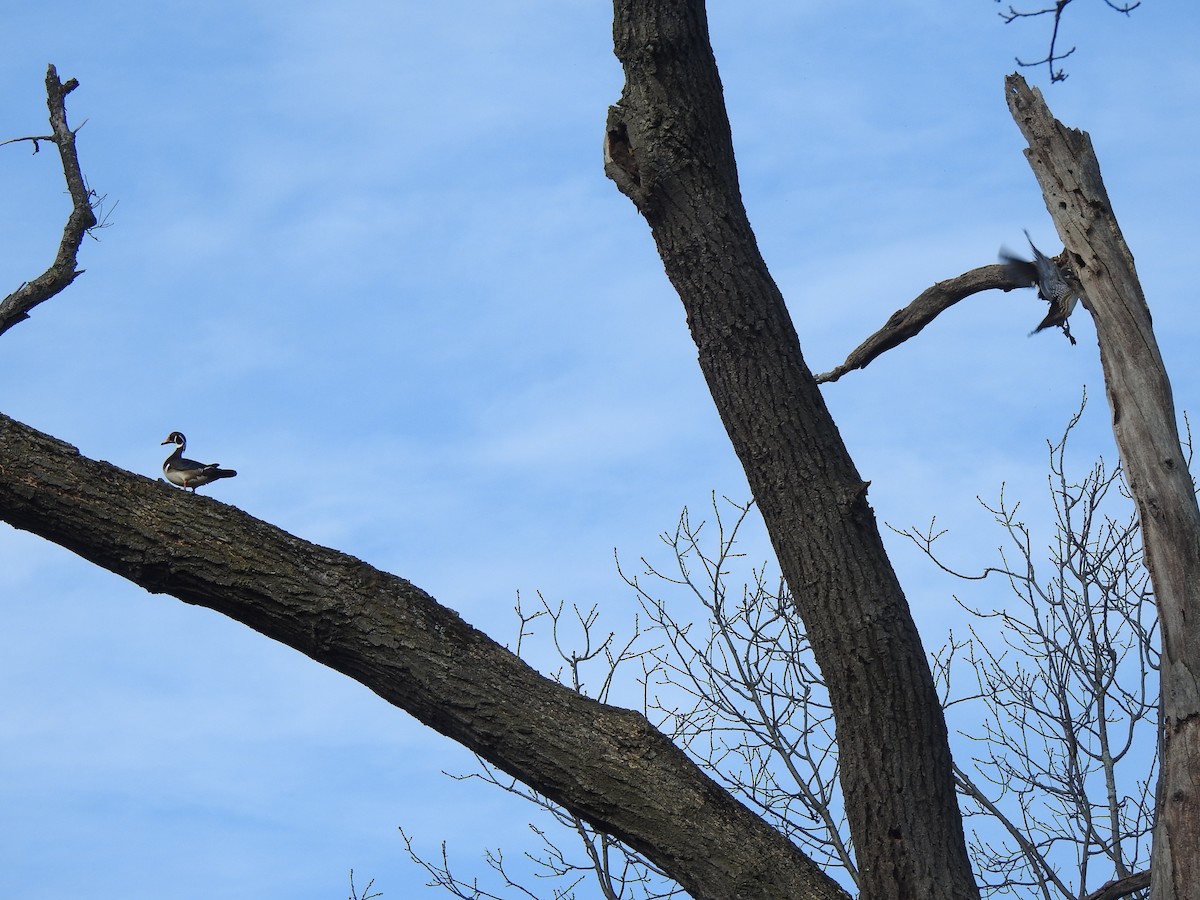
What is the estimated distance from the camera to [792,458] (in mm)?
3863

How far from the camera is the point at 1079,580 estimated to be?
7629 mm

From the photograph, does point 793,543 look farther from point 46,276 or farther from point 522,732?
point 46,276

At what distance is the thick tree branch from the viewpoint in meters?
3.65

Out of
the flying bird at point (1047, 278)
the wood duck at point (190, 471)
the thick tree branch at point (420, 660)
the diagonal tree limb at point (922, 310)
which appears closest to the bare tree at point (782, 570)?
the thick tree branch at point (420, 660)

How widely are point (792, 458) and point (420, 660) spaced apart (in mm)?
1297

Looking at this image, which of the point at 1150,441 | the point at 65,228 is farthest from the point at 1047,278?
the point at 65,228

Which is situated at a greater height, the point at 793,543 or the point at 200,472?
the point at 200,472

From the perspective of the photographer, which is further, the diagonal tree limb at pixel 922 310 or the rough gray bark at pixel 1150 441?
the diagonal tree limb at pixel 922 310

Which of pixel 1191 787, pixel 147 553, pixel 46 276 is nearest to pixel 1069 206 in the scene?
pixel 1191 787

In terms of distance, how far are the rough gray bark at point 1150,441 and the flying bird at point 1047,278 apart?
0.38 ft

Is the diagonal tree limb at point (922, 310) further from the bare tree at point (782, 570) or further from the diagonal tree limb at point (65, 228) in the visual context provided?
the diagonal tree limb at point (65, 228)

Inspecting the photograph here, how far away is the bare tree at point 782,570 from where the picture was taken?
12.1ft

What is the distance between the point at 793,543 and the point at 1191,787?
1548 millimetres

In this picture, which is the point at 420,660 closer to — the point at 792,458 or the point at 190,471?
the point at 792,458
